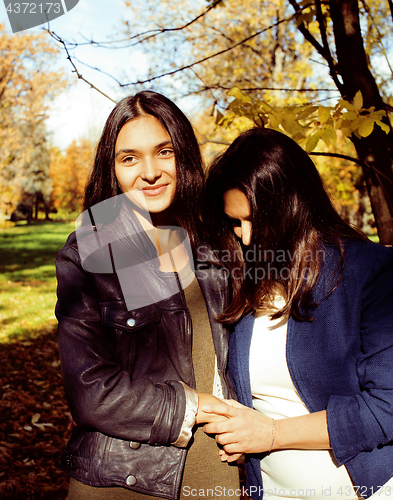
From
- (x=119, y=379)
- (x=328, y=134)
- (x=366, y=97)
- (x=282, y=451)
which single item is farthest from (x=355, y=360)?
(x=366, y=97)

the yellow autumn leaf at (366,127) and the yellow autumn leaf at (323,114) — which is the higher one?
the yellow autumn leaf at (323,114)

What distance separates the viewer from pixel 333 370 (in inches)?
63.2

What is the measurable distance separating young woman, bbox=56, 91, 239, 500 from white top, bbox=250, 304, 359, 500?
0.50ft

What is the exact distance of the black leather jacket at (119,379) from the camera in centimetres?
141

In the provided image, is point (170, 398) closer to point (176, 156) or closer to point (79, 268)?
point (79, 268)

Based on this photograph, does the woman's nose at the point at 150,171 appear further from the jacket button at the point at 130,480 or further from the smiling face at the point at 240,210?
the jacket button at the point at 130,480

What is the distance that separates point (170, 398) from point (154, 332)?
0.88 ft

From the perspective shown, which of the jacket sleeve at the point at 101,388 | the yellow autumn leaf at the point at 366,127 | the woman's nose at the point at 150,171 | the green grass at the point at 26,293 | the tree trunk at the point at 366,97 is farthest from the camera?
the green grass at the point at 26,293

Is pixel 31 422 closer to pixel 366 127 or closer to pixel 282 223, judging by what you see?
pixel 282 223

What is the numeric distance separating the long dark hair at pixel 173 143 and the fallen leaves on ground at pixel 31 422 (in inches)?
99.5

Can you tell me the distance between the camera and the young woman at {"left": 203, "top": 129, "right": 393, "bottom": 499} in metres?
1.53

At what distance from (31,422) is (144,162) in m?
4.16

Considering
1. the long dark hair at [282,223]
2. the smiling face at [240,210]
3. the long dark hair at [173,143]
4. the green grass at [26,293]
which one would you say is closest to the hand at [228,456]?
the long dark hair at [282,223]

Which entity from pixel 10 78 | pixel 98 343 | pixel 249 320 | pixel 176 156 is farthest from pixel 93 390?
pixel 10 78
